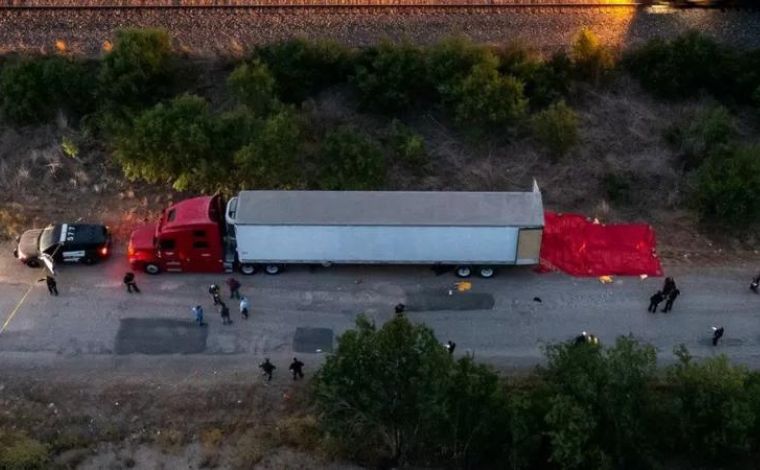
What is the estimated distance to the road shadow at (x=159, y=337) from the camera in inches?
1057

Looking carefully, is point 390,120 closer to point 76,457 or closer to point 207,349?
point 207,349

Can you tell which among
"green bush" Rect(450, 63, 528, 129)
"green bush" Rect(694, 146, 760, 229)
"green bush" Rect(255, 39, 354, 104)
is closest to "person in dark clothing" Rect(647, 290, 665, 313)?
"green bush" Rect(694, 146, 760, 229)

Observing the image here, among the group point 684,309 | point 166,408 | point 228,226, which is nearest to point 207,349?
point 166,408

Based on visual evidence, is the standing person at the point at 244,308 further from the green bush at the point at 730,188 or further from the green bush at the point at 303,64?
the green bush at the point at 730,188

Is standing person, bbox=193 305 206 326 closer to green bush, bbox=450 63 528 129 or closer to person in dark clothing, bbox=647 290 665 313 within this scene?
green bush, bbox=450 63 528 129

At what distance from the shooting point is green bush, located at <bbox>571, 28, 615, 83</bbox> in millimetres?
34781

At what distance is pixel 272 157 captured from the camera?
30.5 metres

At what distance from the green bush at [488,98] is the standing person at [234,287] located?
11108 mm

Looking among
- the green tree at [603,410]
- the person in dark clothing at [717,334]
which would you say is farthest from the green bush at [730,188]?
the green tree at [603,410]

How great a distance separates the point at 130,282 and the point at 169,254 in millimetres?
1548

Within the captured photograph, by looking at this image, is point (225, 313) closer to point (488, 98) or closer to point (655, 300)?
point (488, 98)

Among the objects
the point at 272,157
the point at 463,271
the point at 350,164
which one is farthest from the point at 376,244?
the point at 272,157

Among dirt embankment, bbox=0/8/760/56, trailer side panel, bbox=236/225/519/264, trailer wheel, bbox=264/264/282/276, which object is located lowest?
trailer wheel, bbox=264/264/282/276

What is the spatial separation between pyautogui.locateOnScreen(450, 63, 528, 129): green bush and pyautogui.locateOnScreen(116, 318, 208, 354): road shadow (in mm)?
13208
